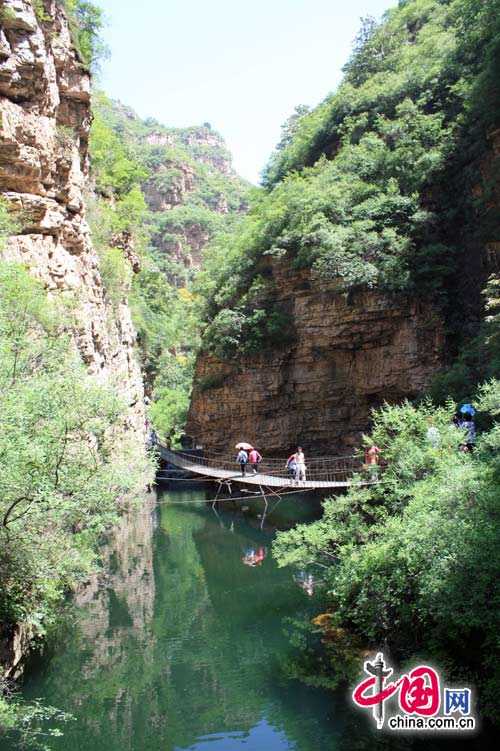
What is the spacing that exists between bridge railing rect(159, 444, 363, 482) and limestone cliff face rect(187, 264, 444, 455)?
0.67m

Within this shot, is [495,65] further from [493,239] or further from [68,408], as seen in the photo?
[68,408]

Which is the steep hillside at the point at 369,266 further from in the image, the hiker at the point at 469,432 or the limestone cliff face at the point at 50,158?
the limestone cliff face at the point at 50,158

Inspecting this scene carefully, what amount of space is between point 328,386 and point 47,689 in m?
15.1

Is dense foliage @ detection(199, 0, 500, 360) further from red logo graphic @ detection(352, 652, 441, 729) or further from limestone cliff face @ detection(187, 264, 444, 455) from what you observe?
red logo graphic @ detection(352, 652, 441, 729)

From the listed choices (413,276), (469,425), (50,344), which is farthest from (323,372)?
(50,344)

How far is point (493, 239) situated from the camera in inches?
738

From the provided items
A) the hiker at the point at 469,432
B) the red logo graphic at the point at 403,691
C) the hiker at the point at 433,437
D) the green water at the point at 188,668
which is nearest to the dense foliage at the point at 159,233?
the green water at the point at 188,668

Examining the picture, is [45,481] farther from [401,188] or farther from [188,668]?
[401,188]

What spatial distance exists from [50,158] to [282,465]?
13.3m

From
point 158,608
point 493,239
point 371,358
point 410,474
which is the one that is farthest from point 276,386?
point 410,474

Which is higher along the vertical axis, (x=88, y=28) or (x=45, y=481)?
(x=88, y=28)

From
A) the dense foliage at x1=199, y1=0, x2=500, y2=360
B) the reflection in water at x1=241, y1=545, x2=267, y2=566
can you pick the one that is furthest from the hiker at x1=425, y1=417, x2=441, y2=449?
the dense foliage at x1=199, y1=0, x2=500, y2=360

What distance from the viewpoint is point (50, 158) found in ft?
55.0

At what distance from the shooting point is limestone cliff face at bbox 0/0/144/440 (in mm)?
15484
